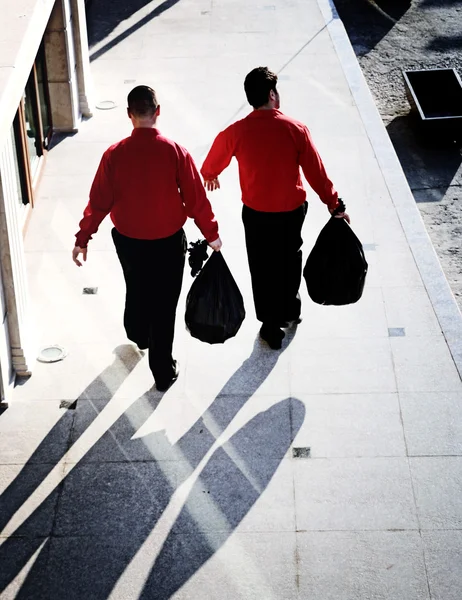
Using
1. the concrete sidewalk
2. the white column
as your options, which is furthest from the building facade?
the concrete sidewalk

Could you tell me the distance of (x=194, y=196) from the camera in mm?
6359

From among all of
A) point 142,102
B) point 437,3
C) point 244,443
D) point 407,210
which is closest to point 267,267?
point 244,443

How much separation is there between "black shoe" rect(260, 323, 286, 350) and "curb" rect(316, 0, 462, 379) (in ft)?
4.38

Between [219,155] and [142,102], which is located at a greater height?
[142,102]

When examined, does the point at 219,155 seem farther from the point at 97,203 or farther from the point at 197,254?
the point at 97,203

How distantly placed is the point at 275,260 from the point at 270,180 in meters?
0.72

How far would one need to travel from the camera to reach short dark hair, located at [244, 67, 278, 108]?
6449 mm

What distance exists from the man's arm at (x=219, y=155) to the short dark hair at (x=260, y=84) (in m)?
0.28

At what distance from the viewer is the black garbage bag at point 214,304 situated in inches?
265

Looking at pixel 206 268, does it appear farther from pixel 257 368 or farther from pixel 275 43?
pixel 275 43

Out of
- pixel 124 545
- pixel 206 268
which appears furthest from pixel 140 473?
pixel 206 268

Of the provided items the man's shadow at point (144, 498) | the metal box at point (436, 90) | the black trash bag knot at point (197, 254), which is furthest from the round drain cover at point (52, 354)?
the metal box at point (436, 90)

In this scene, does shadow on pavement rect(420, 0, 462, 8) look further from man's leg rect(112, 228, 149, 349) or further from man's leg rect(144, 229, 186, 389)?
man's leg rect(144, 229, 186, 389)

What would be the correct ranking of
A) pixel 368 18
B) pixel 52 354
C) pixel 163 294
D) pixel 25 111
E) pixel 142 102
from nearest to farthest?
pixel 142 102
pixel 163 294
pixel 52 354
pixel 25 111
pixel 368 18
